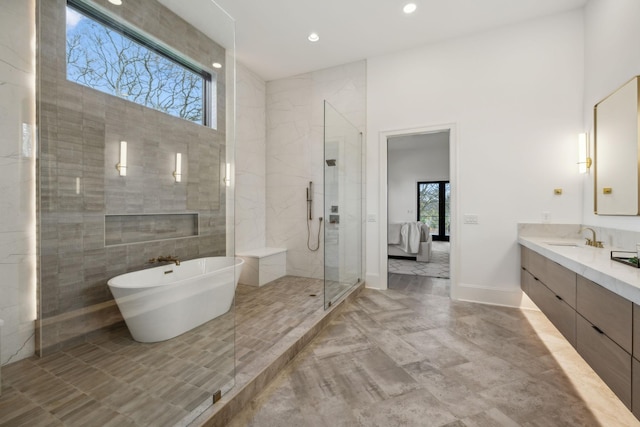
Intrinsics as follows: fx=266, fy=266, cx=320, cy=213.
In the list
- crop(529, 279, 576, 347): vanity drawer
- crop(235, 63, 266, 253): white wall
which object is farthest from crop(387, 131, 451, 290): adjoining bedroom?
crop(529, 279, 576, 347): vanity drawer

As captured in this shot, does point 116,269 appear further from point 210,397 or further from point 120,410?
point 210,397

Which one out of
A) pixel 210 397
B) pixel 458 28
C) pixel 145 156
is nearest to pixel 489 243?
pixel 458 28

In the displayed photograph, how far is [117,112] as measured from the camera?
1688 mm

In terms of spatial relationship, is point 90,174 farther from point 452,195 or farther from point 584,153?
point 584,153

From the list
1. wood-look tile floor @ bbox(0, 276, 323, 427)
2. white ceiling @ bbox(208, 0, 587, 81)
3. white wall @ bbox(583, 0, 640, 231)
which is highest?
white ceiling @ bbox(208, 0, 587, 81)

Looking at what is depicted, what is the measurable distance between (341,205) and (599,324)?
7.61 ft

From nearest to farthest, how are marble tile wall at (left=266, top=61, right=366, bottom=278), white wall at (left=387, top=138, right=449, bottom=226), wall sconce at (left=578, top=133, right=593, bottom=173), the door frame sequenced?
1. wall sconce at (left=578, top=133, right=593, bottom=173)
2. the door frame
3. marble tile wall at (left=266, top=61, right=366, bottom=278)
4. white wall at (left=387, top=138, right=449, bottom=226)

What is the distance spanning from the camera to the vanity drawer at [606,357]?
1.21m

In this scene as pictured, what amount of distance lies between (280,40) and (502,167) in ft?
10.5

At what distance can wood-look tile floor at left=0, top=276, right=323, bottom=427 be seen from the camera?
135 cm

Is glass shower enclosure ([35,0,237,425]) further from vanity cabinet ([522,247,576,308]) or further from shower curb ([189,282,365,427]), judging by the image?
vanity cabinet ([522,247,576,308])

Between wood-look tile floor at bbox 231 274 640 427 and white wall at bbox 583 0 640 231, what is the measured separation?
1172mm

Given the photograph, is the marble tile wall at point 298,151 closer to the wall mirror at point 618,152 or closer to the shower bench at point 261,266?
the shower bench at point 261,266

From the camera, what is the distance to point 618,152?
2268 millimetres
